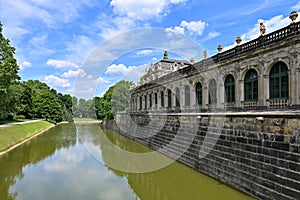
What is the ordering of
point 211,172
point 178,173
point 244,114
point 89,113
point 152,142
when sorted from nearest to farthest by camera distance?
point 244,114
point 211,172
point 178,173
point 152,142
point 89,113

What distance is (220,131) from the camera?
37.5 ft

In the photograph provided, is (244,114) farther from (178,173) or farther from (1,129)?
(1,129)

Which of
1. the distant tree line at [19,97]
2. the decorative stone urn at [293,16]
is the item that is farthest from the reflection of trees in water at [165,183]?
the distant tree line at [19,97]

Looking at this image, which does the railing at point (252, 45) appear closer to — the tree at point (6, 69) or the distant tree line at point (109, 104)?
the tree at point (6, 69)

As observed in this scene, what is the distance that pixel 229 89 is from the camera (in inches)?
509

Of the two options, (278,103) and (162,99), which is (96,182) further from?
(162,99)

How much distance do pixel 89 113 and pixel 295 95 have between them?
6235cm

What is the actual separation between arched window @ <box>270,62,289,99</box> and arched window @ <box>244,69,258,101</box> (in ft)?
2.85

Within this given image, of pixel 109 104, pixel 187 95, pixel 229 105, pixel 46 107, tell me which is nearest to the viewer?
pixel 229 105

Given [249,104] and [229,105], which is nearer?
[249,104]

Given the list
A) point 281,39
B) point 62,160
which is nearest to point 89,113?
point 62,160

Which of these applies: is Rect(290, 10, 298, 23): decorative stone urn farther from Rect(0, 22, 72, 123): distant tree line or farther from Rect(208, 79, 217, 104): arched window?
Rect(0, 22, 72, 123): distant tree line

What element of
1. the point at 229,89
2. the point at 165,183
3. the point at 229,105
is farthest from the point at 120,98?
the point at 165,183

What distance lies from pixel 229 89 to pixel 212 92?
161cm
